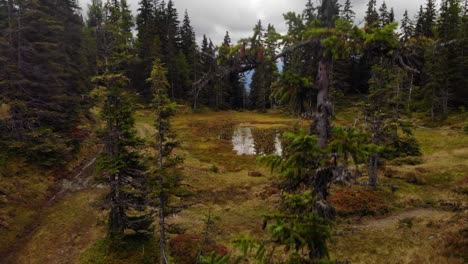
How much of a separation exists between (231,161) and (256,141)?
1098 centimetres

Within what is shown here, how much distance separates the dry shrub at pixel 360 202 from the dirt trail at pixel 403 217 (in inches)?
35.3

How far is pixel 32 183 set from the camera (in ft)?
78.3

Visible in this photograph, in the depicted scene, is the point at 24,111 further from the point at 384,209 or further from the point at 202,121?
the point at 202,121

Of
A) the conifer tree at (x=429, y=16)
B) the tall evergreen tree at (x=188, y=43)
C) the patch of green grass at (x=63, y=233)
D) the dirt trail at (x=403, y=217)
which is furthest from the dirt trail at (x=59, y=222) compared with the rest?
the conifer tree at (x=429, y=16)

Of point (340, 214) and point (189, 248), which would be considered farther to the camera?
point (340, 214)

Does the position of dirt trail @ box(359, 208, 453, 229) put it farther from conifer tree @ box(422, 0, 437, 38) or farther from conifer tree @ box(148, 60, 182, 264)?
conifer tree @ box(422, 0, 437, 38)

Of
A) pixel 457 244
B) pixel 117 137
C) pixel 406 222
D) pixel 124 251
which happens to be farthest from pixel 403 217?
pixel 117 137

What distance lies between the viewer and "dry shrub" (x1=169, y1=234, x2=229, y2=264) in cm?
1739

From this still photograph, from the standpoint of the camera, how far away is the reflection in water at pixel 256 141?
42469mm

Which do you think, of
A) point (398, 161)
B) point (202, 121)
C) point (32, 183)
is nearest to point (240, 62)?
point (32, 183)

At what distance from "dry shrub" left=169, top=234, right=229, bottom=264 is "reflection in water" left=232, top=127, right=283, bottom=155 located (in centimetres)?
2253

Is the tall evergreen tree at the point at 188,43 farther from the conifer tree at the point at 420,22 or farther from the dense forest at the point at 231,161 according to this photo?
the conifer tree at the point at 420,22

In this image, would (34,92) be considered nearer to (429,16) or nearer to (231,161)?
(231,161)

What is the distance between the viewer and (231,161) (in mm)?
38156
